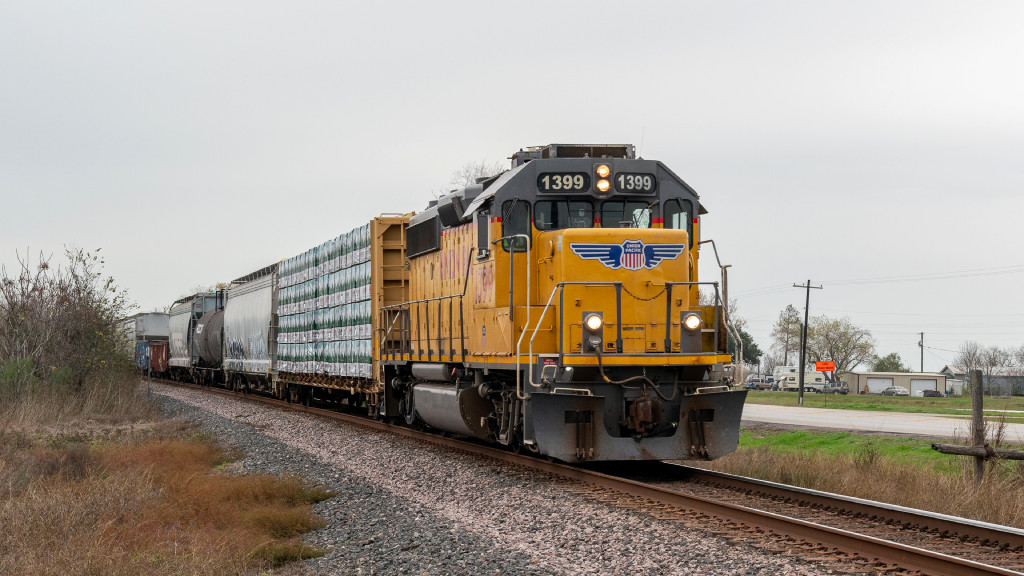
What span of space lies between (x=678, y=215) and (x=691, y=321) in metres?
1.49

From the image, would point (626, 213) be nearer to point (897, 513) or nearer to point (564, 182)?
point (564, 182)

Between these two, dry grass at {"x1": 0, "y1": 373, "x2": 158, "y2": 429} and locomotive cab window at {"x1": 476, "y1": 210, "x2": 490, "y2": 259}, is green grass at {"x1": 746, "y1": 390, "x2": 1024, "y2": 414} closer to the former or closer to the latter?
dry grass at {"x1": 0, "y1": 373, "x2": 158, "y2": 429}

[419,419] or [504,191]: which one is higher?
[504,191]

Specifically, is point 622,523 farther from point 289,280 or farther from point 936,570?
point 289,280

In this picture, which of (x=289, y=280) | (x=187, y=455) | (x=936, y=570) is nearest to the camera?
(x=936, y=570)

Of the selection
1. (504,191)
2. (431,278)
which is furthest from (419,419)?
(504,191)

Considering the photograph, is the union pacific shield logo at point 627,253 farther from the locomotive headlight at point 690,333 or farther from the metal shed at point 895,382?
the metal shed at point 895,382

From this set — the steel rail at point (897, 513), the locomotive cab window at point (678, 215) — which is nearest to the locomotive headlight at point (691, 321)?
the locomotive cab window at point (678, 215)

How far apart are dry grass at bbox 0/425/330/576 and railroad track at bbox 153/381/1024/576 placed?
3.26 meters

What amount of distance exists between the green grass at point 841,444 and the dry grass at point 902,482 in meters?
2.97

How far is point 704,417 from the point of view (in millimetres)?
10930

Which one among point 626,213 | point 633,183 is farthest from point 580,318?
point 633,183

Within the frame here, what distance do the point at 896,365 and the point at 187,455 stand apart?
385ft

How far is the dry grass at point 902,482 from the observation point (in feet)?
28.5
